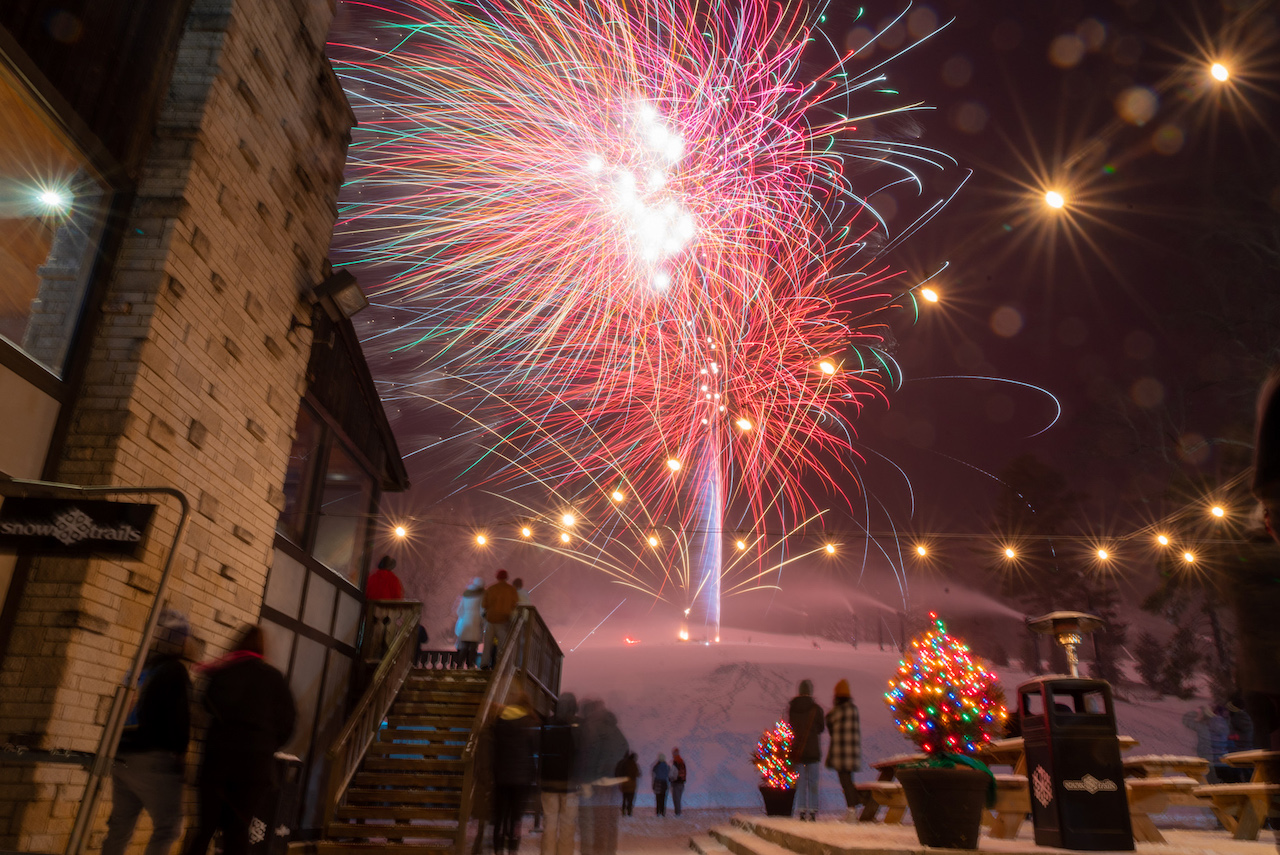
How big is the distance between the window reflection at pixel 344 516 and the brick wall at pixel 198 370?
3.46 meters

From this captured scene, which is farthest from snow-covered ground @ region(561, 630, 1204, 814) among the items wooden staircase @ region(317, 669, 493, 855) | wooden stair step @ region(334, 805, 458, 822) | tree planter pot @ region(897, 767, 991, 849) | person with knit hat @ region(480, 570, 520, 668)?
tree planter pot @ region(897, 767, 991, 849)

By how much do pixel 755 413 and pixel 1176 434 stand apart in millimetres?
16326

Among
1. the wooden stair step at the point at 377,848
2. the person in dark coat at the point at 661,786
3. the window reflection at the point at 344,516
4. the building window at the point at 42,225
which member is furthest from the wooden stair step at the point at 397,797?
the person in dark coat at the point at 661,786

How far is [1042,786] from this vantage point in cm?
643

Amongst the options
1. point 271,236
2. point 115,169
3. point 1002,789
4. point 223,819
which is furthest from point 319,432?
point 1002,789

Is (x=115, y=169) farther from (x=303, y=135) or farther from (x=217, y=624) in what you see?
(x=217, y=624)

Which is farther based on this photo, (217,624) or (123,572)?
(217,624)

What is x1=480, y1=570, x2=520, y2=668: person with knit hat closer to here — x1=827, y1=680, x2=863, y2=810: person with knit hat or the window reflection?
the window reflection

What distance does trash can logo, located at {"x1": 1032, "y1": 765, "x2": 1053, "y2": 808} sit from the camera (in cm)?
628

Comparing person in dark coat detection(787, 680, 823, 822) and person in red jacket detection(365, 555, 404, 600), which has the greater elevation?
person in red jacket detection(365, 555, 404, 600)

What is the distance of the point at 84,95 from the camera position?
619cm

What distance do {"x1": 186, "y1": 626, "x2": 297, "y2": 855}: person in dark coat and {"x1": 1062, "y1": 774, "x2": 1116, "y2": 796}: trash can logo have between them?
18.8 feet

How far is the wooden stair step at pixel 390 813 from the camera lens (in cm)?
1013

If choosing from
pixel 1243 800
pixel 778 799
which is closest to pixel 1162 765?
pixel 1243 800
